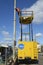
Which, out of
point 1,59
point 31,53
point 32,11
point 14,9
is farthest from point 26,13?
point 1,59

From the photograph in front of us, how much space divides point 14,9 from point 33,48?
673 cm

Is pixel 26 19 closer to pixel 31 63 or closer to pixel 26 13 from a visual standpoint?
pixel 26 13

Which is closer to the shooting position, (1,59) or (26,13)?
Result: (1,59)

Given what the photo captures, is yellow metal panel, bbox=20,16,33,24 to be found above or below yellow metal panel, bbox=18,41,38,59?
above

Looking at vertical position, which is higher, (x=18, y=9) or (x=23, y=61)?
(x=18, y=9)

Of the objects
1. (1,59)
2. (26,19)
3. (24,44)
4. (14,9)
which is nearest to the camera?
(1,59)

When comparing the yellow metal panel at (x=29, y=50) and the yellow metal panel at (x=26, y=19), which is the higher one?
the yellow metal panel at (x=26, y=19)

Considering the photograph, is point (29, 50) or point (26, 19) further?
point (26, 19)

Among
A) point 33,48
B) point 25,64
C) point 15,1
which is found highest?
point 15,1

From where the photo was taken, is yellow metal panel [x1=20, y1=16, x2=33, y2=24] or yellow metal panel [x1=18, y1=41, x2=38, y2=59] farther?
yellow metal panel [x1=20, y1=16, x2=33, y2=24]

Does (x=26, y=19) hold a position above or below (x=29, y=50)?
above

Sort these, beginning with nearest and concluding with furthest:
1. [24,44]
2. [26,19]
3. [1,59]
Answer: [1,59] → [24,44] → [26,19]

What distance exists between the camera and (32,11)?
2608 centimetres

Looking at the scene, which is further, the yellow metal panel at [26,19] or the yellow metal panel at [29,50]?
the yellow metal panel at [26,19]
